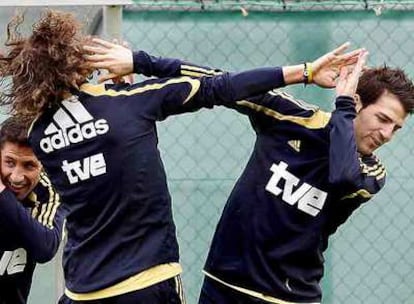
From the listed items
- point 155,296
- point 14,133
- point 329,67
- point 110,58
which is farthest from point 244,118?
point 155,296

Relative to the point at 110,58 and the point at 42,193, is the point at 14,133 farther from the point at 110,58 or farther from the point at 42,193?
the point at 110,58

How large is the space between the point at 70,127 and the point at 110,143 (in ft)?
0.50

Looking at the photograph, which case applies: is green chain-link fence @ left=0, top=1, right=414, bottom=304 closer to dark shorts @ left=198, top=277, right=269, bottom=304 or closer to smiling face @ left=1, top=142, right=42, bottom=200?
dark shorts @ left=198, top=277, right=269, bottom=304

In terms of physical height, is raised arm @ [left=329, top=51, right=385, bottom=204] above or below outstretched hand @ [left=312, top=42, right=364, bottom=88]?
below

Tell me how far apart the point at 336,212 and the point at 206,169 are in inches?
81.8

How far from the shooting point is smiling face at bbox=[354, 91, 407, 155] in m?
4.89

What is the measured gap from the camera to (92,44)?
445 centimetres

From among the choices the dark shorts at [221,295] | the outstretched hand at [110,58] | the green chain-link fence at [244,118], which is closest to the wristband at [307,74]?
the outstretched hand at [110,58]

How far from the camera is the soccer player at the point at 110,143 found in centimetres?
430

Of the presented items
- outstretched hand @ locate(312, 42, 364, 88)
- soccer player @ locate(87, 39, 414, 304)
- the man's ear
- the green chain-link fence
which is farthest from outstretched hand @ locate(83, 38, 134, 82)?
the green chain-link fence

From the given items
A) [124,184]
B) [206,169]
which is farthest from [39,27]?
[206,169]

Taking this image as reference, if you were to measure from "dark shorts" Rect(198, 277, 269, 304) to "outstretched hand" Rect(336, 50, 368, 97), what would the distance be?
867 mm

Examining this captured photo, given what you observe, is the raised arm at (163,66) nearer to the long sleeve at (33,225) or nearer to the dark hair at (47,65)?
the dark hair at (47,65)

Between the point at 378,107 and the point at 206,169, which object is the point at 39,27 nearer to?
the point at 378,107
